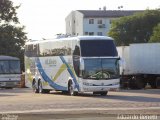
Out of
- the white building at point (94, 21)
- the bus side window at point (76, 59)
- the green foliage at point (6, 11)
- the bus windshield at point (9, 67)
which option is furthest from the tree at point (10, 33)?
the white building at point (94, 21)

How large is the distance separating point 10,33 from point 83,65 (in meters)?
42.8

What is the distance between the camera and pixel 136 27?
107 metres

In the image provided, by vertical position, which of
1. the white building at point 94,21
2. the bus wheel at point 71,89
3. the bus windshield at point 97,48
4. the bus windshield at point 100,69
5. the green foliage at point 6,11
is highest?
the white building at point 94,21

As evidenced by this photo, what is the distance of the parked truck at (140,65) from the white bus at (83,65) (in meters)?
9.06

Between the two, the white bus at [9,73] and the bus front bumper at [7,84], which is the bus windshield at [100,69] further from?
the bus front bumper at [7,84]

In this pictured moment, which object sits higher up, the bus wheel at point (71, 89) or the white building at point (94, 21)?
the white building at point (94, 21)

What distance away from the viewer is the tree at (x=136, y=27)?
105500 millimetres

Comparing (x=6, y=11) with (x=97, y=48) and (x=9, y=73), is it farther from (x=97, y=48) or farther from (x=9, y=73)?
(x=97, y=48)

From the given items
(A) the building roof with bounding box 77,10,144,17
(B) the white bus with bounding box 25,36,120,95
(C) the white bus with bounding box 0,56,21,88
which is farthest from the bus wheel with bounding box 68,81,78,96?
(A) the building roof with bounding box 77,10,144,17

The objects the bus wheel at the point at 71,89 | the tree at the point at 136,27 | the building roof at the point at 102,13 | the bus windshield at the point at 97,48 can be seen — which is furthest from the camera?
the building roof at the point at 102,13

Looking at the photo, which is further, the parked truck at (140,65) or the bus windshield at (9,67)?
the bus windshield at (9,67)

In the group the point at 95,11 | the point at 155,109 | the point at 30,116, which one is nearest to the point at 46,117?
the point at 30,116

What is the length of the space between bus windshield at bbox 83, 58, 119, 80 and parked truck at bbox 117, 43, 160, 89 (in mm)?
10335

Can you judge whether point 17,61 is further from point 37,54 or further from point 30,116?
point 30,116
